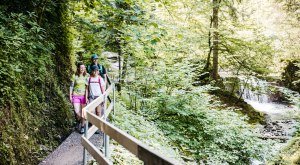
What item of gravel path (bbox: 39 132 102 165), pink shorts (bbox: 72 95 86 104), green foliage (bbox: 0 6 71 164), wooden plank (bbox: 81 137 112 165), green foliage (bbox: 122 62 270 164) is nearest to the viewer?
wooden plank (bbox: 81 137 112 165)

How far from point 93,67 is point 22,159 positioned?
9.22 ft

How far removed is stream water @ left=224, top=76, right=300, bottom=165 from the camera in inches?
607

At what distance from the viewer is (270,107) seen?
925 inches

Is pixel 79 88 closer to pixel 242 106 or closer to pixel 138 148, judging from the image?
pixel 138 148

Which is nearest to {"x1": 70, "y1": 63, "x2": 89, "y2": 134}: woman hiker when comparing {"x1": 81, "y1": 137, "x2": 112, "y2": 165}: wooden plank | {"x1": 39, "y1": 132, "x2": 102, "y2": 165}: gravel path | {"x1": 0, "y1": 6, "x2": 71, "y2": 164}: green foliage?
{"x1": 0, "y1": 6, "x2": 71, "y2": 164}: green foliage

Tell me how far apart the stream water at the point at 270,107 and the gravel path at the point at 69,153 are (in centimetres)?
704

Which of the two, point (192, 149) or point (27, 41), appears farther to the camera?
point (192, 149)

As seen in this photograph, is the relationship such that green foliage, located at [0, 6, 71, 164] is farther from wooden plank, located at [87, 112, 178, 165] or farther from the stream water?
the stream water

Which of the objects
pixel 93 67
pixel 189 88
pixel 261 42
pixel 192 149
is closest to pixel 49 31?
pixel 93 67

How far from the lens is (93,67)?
808 centimetres

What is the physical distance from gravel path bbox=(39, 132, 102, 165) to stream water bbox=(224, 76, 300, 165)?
704cm

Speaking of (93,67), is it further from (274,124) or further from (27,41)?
(274,124)

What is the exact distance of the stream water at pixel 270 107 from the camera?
50.5ft

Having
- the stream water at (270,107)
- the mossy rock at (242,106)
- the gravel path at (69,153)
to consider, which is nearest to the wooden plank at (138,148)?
the gravel path at (69,153)
